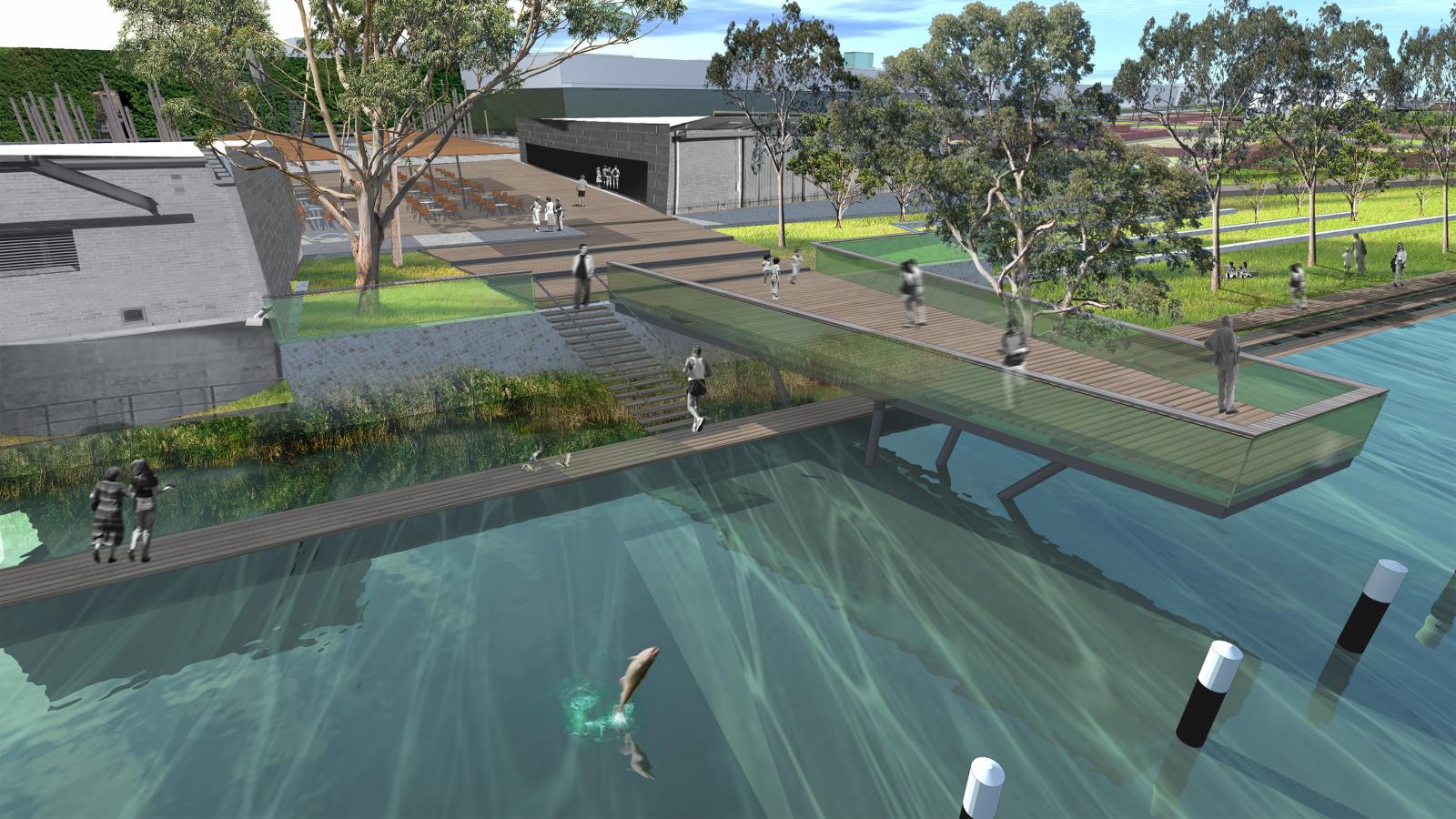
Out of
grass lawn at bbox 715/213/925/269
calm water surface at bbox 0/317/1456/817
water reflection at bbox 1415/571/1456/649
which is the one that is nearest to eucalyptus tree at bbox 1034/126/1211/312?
calm water surface at bbox 0/317/1456/817

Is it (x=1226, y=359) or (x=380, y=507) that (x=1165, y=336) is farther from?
(x=380, y=507)

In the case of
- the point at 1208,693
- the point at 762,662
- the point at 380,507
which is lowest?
the point at 762,662

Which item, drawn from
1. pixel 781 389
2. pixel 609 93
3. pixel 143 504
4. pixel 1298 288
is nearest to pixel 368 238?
pixel 143 504

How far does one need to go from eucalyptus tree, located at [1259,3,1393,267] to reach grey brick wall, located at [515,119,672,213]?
2369 centimetres

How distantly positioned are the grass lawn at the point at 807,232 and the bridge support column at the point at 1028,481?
1506 cm

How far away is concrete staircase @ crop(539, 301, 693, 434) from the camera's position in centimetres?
1852

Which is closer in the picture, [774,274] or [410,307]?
[410,307]

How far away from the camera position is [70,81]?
48.2 meters

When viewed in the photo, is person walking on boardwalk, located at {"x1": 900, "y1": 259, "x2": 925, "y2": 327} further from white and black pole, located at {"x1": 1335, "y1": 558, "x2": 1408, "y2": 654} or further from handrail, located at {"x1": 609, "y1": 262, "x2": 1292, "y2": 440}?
white and black pole, located at {"x1": 1335, "y1": 558, "x2": 1408, "y2": 654}

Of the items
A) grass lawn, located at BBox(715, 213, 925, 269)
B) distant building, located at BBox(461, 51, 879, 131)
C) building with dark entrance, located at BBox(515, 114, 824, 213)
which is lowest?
grass lawn, located at BBox(715, 213, 925, 269)

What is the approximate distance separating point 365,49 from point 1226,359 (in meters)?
21.9

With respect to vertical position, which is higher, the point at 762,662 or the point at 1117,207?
the point at 1117,207

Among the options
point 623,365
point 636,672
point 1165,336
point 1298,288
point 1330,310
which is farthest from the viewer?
point 1330,310

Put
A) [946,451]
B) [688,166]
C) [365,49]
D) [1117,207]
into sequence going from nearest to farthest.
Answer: [946,451]
[1117,207]
[365,49]
[688,166]
